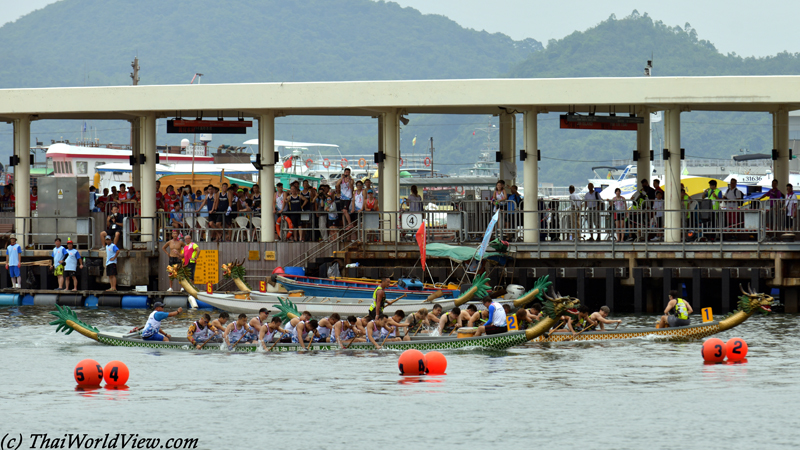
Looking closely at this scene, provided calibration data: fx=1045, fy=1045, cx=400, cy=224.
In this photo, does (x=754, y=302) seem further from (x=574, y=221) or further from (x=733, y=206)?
(x=574, y=221)

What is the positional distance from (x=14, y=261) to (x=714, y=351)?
2207 cm

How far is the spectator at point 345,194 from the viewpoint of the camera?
1259 inches

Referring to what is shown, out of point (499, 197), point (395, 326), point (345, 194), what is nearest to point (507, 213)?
point (499, 197)

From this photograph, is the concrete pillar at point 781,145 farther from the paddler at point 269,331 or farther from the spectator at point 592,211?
the paddler at point 269,331

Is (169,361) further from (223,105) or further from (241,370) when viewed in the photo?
(223,105)

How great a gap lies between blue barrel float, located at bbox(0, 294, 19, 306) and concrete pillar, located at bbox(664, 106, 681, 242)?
798 inches

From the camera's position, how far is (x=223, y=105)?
32.6 m

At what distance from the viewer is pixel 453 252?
29734 mm

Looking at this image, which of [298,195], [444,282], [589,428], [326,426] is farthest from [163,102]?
[589,428]

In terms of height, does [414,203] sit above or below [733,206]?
above

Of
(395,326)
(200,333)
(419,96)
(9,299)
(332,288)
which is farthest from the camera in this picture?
(9,299)

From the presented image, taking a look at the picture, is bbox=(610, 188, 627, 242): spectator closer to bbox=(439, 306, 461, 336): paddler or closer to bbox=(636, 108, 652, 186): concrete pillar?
bbox=(636, 108, 652, 186): concrete pillar

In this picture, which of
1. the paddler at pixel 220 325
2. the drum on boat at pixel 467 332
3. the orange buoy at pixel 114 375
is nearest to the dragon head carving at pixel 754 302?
the drum on boat at pixel 467 332

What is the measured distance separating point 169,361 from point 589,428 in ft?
35.4
